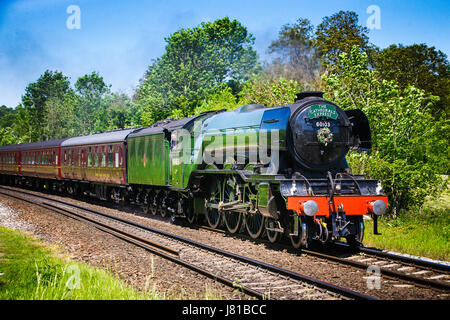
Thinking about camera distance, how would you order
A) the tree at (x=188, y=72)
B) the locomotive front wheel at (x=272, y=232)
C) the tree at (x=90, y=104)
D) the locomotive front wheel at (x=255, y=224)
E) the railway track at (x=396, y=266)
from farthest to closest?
the tree at (x=90, y=104) < the tree at (x=188, y=72) < the locomotive front wheel at (x=255, y=224) < the locomotive front wheel at (x=272, y=232) < the railway track at (x=396, y=266)

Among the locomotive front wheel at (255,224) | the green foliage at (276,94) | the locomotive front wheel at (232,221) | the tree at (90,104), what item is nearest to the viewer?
the locomotive front wheel at (255,224)

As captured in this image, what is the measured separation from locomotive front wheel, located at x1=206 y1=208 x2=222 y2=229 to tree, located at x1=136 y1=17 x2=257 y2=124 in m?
23.4

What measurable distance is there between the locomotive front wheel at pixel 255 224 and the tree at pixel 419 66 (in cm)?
2541

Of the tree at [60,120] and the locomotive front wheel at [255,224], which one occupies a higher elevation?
the tree at [60,120]

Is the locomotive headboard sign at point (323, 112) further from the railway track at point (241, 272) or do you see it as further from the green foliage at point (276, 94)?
the green foliage at point (276, 94)

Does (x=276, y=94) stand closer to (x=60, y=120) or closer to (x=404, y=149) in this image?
(x=404, y=149)

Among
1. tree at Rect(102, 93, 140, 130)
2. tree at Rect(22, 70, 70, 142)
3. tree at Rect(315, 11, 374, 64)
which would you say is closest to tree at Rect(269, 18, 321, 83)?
tree at Rect(315, 11, 374, 64)

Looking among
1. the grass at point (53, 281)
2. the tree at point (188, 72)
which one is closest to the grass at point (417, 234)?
the grass at point (53, 281)

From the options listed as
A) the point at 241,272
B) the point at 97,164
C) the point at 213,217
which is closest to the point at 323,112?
the point at 241,272

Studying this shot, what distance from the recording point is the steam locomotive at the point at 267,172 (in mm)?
9148

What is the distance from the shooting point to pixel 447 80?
34250mm

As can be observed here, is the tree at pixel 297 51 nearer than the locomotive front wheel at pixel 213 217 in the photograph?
No

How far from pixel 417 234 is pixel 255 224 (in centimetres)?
450

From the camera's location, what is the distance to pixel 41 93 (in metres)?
85.0
